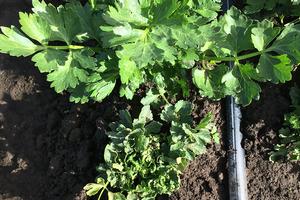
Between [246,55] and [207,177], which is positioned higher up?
[246,55]

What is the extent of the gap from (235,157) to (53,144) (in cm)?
96

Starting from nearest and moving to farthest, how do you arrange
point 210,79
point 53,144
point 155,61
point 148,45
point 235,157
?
1. point 148,45
2. point 155,61
3. point 210,79
4. point 235,157
5. point 53,144

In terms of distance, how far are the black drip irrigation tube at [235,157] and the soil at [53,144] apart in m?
0.05

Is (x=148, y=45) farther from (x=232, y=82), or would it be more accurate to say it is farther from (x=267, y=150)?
(x=267, y=150)

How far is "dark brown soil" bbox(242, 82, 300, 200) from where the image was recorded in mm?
2438

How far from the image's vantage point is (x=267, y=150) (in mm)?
2471

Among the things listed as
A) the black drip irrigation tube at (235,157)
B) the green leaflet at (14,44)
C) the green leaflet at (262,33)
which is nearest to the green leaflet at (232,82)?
the green leaflet at (262,33)

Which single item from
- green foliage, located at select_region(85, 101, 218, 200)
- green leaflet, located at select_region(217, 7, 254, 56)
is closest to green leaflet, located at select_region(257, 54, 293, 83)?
green leaflet, located at select_region(217, 7, 254, 56)

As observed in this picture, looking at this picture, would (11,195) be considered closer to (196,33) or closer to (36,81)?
(36,81)

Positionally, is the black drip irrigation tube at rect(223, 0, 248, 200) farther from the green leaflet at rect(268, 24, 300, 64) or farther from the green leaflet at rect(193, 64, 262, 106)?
the green leaflet at rect(268, 24, 300, 64)

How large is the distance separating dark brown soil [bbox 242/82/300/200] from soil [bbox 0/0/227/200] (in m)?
0.14

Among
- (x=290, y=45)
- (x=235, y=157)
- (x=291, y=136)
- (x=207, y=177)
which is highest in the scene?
(x=290, y=45)

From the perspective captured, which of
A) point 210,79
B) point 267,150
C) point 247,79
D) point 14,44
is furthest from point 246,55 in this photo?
point 14,44

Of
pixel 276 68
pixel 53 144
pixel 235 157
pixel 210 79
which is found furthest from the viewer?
pixel 53 144
